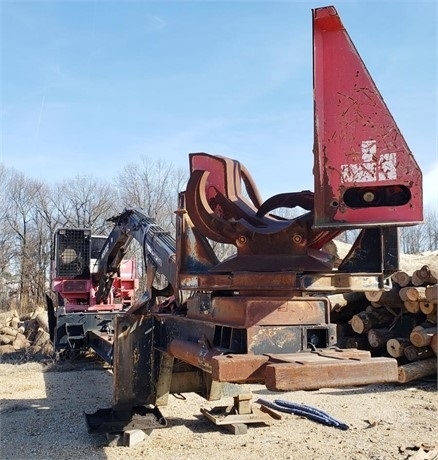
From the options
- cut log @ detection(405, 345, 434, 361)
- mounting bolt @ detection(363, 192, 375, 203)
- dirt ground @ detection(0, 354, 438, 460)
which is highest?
mounting bolt @ detection(363, 192, 375, 203)

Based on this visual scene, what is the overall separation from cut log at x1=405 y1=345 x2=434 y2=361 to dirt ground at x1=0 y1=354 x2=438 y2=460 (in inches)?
21.1

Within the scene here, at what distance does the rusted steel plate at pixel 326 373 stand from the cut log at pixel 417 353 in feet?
18.0

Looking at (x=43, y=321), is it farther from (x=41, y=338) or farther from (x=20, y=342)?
(x=20, y=342)

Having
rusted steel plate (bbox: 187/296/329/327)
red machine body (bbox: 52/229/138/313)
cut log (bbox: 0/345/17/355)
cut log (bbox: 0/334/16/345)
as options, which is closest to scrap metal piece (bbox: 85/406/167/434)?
rusted steel plate (bbox: 187/296/329/327)

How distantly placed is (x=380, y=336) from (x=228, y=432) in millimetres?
4315

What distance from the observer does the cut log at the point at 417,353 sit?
28.4 feet

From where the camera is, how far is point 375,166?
339cm

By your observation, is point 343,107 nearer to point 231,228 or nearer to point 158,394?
point 231,228

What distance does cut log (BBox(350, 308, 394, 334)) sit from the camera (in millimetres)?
9383

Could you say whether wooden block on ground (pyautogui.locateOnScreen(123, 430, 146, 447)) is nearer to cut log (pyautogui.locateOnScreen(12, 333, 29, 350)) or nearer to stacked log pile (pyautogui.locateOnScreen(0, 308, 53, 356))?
stacked log pile (pyautogui.locateOnScreen(0, 308, 53, 356))

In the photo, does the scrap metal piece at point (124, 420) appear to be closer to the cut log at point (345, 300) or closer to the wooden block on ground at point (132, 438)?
the wooden block on ground at point (132, 438)

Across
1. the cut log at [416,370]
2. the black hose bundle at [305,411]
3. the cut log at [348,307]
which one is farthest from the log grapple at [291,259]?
the cut log at [348,307]

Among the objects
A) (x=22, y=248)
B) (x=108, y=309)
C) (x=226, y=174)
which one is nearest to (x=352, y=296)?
(x=108, y=309)

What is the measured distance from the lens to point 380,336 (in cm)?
910
